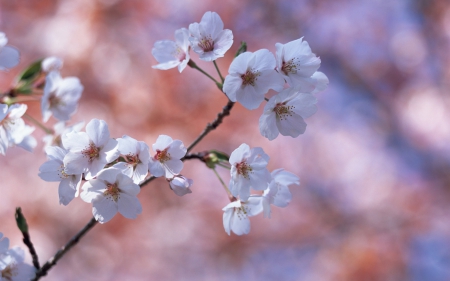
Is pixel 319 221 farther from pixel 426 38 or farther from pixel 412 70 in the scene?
pixel 426 38

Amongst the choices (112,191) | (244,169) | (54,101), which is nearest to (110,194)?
(112,191)

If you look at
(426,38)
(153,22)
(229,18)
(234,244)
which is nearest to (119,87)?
(153,22)

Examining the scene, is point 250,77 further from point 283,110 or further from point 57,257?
point 57,257

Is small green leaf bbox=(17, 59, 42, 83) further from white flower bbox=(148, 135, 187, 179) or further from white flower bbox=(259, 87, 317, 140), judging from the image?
white flower bbox=(259, 87, 317, 140)

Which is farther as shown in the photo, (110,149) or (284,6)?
(284,6)

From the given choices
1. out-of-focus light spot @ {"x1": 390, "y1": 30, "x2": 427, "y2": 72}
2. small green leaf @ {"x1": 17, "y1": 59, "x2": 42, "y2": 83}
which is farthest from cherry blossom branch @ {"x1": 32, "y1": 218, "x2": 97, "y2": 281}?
out-of-focus light spot @ {"x1": 390, "y1": 30, "x2": 427, "y2": 72}

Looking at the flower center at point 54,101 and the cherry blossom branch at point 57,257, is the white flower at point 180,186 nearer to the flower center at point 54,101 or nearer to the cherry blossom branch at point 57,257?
the cherry blossom branch at point 57,257

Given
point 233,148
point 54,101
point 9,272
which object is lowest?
point 233,148
